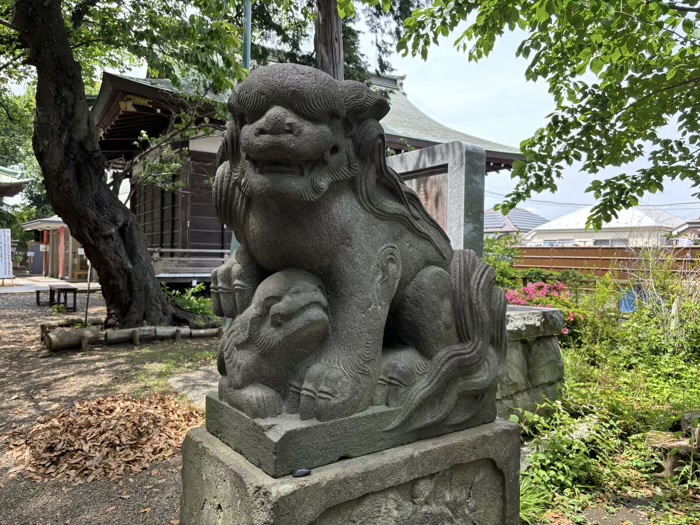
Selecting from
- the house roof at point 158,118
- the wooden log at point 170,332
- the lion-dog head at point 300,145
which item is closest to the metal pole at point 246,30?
the house roof at point 158,118

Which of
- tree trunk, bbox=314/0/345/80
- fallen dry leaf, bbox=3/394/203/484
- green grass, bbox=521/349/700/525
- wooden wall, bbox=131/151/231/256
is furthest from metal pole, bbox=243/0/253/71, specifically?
green grass, bbox=521/349/700/525

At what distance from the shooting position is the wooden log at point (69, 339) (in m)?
6.23

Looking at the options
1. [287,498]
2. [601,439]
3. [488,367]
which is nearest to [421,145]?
[601,439]

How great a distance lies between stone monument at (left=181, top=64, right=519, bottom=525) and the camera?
57.2 inches

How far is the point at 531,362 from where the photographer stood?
3881mm

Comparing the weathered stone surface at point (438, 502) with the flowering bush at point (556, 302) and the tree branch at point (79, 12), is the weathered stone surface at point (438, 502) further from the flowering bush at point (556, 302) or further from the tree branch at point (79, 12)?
the tree branch at point (79, 12)

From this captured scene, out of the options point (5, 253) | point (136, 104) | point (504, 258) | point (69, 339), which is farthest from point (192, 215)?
point (5, 253)

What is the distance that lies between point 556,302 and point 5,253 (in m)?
15.2

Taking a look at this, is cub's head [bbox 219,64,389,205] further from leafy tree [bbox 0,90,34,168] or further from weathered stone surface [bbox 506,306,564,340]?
leafy tree [bbox 0,90,34,168]

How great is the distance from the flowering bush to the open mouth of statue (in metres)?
4.58

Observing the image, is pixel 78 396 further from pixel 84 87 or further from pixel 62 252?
pixel 62 252

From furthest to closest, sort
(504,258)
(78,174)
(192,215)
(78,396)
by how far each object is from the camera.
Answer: (192,215)
(504,258)
(78,174)
(78,396)

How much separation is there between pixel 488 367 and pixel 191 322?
654 centimetres

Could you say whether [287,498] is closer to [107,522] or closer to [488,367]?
[488,367]
